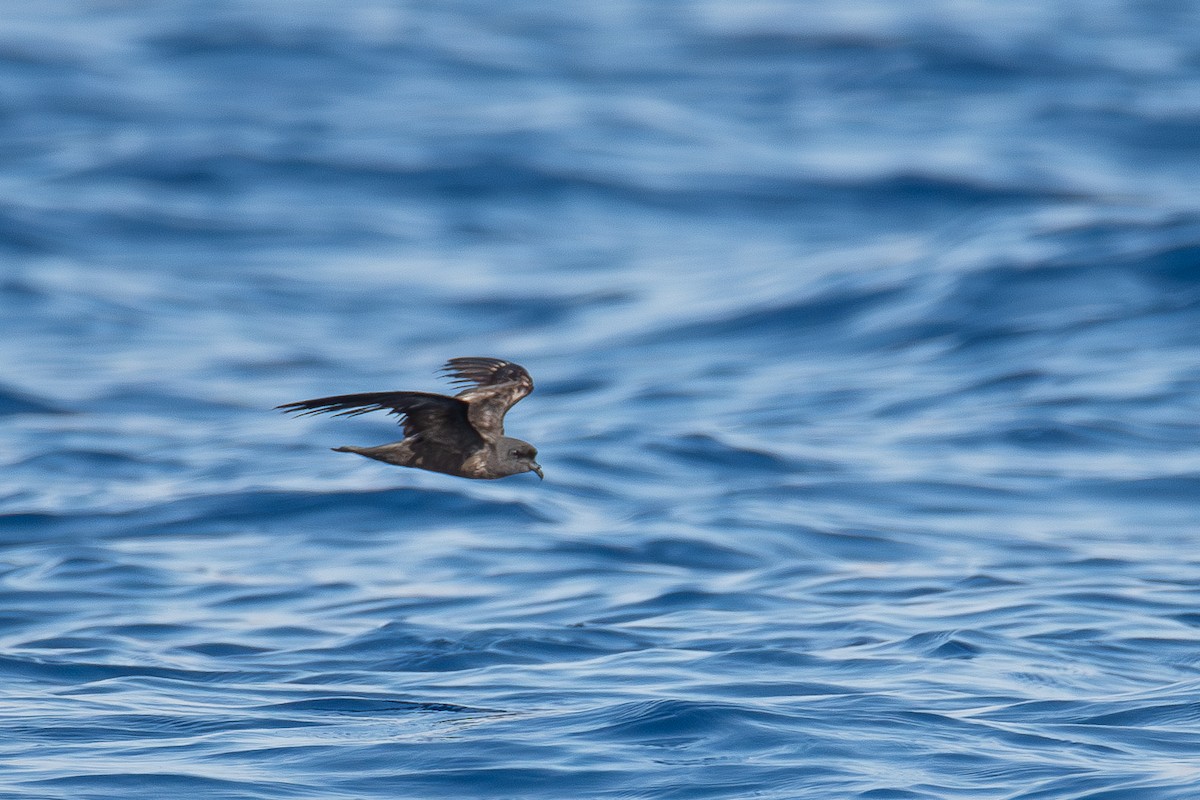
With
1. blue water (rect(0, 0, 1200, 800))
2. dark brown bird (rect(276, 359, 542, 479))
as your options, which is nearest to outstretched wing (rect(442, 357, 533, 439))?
dark brown bird (rect(276, 359, 542, 479))

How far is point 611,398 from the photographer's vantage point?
49.0ft

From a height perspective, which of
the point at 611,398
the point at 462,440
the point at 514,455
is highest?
the point at 462,440

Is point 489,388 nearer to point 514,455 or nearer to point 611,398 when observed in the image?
point 514,455

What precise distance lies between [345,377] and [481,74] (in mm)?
11315

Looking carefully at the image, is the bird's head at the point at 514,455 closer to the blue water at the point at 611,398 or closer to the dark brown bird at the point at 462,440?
the dark brown bird at the point at 462,440

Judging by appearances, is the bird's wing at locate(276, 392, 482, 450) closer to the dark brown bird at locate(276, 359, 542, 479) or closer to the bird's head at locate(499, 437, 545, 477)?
the dark brown bird at locate(276, 359, 542, 479)

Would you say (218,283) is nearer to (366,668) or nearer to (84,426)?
(84,426)

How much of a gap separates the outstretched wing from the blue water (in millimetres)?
1331

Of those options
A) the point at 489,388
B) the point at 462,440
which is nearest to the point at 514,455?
the point at 462,440

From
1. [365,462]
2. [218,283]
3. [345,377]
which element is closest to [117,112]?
[218,283]

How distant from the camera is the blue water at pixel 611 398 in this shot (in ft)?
26.7

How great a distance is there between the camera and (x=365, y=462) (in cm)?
1380

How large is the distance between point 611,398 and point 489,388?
6.88 m

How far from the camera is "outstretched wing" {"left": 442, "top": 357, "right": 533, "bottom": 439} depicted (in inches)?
309
